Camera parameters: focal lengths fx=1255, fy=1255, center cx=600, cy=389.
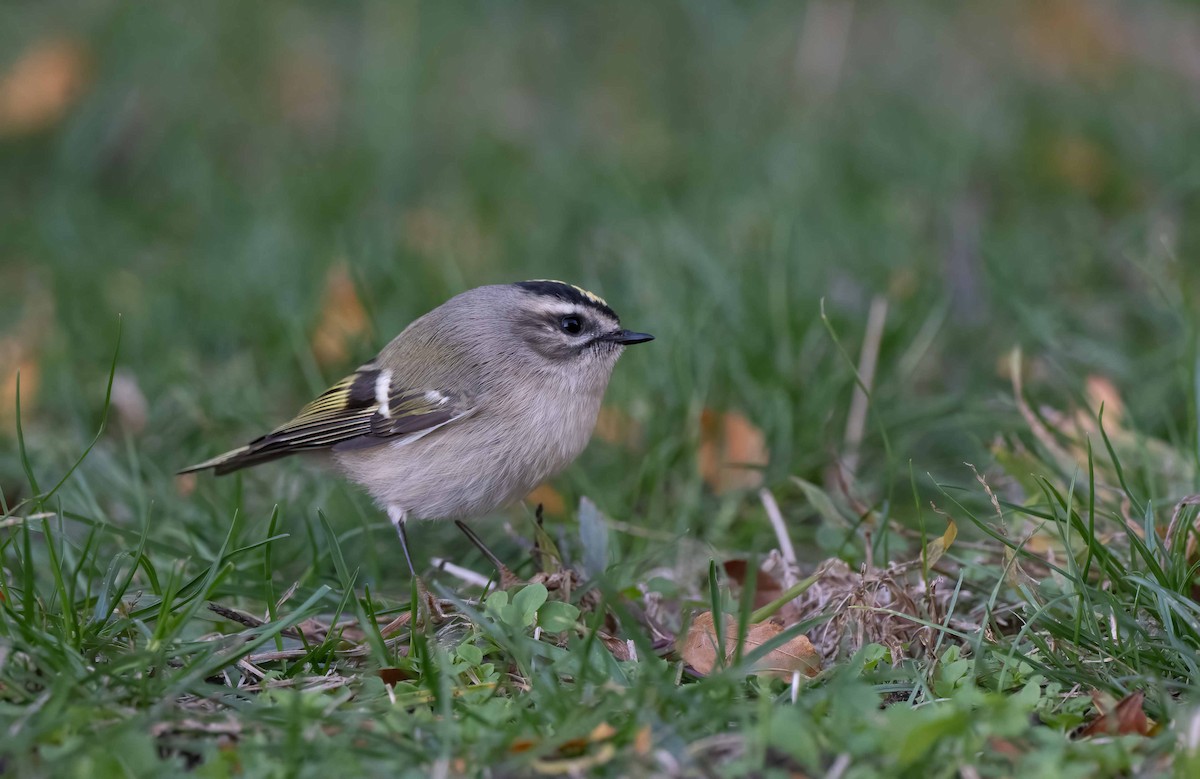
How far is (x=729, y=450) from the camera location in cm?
428

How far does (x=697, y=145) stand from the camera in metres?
7.34

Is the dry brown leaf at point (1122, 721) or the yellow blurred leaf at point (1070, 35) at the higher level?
the yellow blurred leaf at point (1070, 35)

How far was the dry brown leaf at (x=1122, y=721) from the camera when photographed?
94.7 inches

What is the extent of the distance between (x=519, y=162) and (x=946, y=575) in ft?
15.7

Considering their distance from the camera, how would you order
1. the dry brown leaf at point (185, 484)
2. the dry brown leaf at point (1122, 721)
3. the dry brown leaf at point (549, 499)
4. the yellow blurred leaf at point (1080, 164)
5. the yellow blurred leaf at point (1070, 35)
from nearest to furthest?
the dry brown leaf at point (1122, 721)
the dry brown leaf at point (185, 484)
the dry brown leaf at point (549, 499)
the yellow blurred leaf at point (1080, 164)
the yellow blurred leaf at point (1070, 35)

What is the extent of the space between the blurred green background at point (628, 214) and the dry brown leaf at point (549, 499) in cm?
11

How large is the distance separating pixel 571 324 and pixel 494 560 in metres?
0.78

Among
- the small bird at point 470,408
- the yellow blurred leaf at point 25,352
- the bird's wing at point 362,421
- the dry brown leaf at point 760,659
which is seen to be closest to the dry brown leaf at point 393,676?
the dry brown leaf at point 760,659

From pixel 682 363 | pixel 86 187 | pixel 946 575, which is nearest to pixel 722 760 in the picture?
pixel 946 575

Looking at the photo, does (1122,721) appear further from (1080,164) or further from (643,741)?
(1080,164)

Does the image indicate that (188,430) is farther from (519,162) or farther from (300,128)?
(300,128)

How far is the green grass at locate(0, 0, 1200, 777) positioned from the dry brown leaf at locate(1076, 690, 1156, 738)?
0.13 feet

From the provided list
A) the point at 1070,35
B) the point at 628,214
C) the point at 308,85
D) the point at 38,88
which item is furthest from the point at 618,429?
the point at 1070,35

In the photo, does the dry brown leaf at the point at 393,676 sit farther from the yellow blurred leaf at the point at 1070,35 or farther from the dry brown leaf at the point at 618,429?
the yellow blurred leaf at the point at 1070,35
